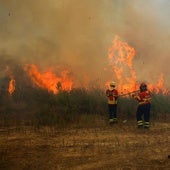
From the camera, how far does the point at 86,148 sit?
34.3 feet

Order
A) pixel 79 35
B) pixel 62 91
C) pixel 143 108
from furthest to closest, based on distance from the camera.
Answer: pixel 79 35 → pixel 62 91 → pixel 143 108

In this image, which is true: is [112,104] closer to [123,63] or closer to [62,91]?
[62,91]

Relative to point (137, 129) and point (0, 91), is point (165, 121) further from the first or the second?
point (0, 91)

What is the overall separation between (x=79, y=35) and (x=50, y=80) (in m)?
3.58

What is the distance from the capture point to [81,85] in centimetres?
1741

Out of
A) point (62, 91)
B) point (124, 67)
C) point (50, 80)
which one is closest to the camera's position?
point (62, 91)

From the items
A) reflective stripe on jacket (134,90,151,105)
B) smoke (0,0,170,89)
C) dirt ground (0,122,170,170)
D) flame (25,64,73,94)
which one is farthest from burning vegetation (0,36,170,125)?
dirt ground (0,122,170,170)

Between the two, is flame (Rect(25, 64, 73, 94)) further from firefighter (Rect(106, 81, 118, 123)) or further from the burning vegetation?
firefighter (Rect(106, 81, 118, 123))

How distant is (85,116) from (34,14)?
7.68 m

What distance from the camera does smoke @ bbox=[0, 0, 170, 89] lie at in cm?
1869

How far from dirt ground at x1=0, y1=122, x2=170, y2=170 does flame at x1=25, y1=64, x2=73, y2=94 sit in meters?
4.37

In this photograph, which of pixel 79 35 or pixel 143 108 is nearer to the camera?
pixel 143 108

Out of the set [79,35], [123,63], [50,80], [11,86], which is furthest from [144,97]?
[79,35]

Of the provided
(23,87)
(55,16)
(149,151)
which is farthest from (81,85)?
(149,151)
